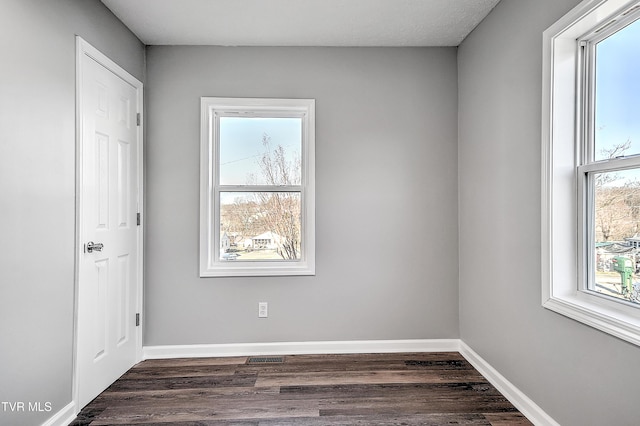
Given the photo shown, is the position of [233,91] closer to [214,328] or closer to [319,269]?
[319,269]

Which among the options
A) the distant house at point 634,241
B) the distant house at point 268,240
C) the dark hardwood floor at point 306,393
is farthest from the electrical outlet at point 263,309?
the distant house at point 634,241

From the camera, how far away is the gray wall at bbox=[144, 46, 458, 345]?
2988mm

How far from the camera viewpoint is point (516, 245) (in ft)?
7.50

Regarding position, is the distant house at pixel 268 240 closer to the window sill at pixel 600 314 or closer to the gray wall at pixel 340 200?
the gray wall at pixel 340 200

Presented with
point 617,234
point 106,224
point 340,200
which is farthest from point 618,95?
point 106,224

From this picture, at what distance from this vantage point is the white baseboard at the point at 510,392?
2.02 metres

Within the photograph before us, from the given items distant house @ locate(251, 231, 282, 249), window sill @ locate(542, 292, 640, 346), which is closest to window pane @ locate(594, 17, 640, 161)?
window sill @ locate(542, 292, 640, 346)

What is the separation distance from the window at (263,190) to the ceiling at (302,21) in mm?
544

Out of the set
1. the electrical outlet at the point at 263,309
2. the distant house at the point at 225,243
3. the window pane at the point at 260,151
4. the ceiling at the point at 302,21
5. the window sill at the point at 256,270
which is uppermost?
the ceiling at the point at 302,21

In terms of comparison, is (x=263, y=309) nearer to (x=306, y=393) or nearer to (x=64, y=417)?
(x=306, y=393)

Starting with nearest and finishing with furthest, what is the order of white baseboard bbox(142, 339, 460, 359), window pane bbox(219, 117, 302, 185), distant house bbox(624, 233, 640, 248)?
distant house bbox(624, 233, 640, 248) < white baseboard bbox(142, 339, 460, 359) < window pane bbox(219, 117, 302, 185)

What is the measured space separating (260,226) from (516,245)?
1898mm

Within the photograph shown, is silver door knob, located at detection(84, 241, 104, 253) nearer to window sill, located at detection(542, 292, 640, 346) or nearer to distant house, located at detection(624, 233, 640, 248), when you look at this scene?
window sill, located at detection(542, 292, 640, 346)

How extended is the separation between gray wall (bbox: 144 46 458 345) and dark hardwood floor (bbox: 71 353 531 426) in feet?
0.85
